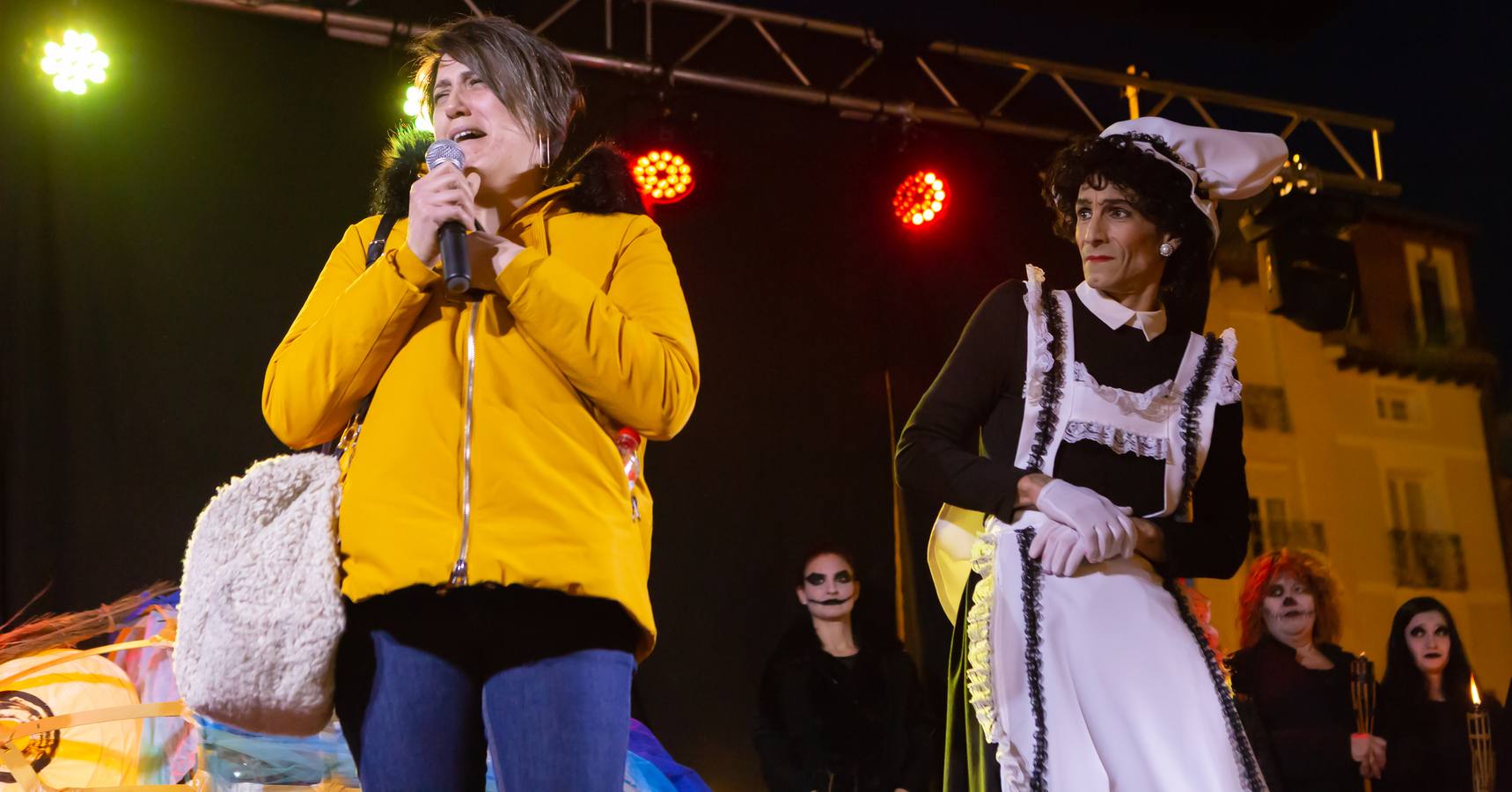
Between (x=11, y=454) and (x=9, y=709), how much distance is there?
5.30 feet

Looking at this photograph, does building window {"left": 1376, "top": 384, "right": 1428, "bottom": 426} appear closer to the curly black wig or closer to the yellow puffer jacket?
the curly black wig

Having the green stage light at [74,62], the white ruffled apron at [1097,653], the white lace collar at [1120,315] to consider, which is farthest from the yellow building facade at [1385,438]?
the white ruffled apron at [1097,653]

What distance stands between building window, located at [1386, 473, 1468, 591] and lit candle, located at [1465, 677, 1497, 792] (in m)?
9.31

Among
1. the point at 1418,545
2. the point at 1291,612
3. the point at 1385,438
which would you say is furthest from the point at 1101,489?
the point at 1385,438

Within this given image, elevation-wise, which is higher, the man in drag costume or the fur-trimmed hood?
the fur-trimmed hood

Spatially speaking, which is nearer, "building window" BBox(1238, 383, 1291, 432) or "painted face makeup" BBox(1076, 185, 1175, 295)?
"painted face makeup" BBox(1076, 185, 1175, 295)

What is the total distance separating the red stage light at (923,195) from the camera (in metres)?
6.00

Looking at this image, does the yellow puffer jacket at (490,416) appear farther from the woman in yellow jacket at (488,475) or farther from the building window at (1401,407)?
the building window at (1401,407)

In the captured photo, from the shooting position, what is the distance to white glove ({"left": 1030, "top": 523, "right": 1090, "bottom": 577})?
2.03 m

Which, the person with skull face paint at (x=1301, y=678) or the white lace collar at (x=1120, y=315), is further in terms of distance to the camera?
the person with skull face paint at (x=1301, y=678)

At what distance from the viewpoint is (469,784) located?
1.54m

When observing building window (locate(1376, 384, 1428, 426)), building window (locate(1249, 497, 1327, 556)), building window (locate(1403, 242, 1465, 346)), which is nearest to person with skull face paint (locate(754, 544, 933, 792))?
building window (locate(1249, 497, 1327, 556))

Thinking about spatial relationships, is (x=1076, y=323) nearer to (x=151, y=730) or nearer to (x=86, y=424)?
(x=151, y=730)

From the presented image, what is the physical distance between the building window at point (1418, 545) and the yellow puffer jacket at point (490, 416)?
13.8m
